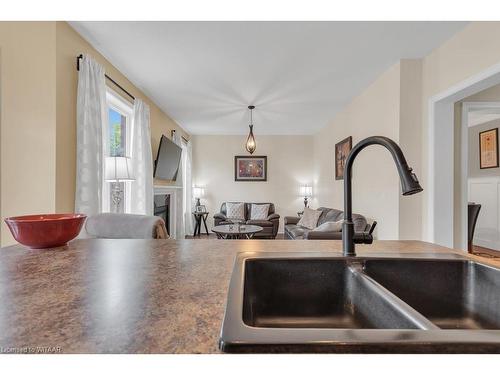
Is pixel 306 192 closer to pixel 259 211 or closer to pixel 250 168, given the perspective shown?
pixel 259 211

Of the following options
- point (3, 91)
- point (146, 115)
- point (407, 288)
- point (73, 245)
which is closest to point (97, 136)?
point (3, 91)

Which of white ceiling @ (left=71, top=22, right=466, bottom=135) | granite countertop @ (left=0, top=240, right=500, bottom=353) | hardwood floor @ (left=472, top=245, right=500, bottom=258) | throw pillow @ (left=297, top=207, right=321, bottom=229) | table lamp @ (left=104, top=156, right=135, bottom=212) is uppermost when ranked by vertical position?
white ceiling @ (left=71, top=22, right=466, bottom=135)

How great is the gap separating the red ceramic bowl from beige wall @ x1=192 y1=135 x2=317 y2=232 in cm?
552

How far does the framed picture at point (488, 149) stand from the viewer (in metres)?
4.75

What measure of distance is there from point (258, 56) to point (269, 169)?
410cm

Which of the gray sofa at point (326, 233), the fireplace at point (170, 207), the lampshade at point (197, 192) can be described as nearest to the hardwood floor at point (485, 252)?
the gray sofa at point (326, 233)

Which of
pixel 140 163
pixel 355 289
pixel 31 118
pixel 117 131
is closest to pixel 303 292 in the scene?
pixel 355 289

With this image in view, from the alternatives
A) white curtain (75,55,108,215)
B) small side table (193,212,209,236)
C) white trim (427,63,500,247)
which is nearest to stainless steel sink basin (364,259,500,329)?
white trim (427,63,500,247)

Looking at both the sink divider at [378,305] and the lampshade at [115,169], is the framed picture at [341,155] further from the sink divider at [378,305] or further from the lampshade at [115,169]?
the sink divider at [378,305]

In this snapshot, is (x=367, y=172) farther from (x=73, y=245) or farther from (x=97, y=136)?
(x=73, y=245)

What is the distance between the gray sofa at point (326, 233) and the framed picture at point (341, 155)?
63 centimetres

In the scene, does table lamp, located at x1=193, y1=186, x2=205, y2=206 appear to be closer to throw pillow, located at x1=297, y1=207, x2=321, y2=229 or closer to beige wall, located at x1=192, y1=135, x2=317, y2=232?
beige wall, located at x1=192, y1=135, x2=317, y2=232

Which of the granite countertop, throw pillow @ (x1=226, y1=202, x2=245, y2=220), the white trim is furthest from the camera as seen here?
throw pillow @ (x1=226, y1=202, x2=245, y2=220)

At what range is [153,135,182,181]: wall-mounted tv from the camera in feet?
13.7
